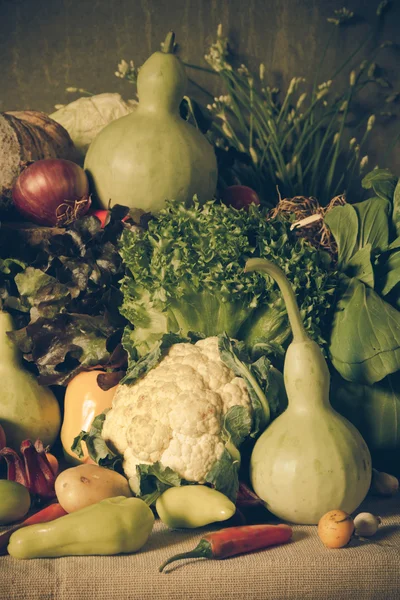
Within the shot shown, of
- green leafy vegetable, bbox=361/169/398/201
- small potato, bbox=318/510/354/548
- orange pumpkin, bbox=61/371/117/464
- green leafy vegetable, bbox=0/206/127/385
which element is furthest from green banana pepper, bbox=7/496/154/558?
green leafy vegetable, bbox=361/169/398/201

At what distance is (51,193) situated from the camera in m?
2.03

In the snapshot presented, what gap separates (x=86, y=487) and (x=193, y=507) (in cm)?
24

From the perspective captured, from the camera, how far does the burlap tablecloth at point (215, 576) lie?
1223 millimetres

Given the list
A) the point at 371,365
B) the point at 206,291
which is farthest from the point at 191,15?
the point at 371,365

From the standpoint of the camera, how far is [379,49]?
304cm

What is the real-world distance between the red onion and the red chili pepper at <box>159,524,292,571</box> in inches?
42.8

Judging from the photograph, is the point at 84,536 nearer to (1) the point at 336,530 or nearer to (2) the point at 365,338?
(1) the point at 336,530

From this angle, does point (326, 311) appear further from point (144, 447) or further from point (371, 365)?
point (144, 447)

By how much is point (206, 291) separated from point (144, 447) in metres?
0.42

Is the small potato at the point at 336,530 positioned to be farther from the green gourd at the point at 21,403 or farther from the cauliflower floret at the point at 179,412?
the green gourd at the point at 21,403

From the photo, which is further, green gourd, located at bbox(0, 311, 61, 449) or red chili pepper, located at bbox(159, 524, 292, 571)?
green gourd, located at bbox(0, 311, 61, 449)

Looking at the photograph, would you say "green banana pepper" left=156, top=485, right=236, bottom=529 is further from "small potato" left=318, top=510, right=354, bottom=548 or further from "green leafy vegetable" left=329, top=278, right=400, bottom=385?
"green leafy vegetable" left=329, top=278, right=400, bottom=385

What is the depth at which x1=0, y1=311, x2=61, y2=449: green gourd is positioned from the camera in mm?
1823

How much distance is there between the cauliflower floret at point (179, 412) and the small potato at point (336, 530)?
0.29m
